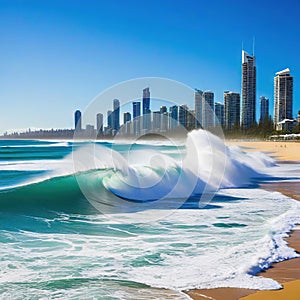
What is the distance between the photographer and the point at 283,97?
11538cm

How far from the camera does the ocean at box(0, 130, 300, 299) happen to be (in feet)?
14.7

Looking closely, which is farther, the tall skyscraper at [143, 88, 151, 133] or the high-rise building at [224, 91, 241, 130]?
the high-rise building at [224, 91, 241, 130]

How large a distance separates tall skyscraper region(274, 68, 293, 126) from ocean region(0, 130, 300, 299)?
4189 inches

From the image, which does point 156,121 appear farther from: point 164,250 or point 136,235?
point 164,250

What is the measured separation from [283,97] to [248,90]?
11.6 metres

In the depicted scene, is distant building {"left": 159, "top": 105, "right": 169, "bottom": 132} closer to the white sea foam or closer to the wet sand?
the white sea foam

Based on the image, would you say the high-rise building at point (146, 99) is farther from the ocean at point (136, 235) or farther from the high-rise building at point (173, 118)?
the ocean at point (136, 235)

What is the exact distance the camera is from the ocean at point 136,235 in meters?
4.49

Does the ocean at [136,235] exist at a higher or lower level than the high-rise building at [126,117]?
lower

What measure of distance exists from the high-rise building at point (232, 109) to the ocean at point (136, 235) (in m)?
88.7

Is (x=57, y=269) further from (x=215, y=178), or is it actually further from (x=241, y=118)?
(x=241, y=118)

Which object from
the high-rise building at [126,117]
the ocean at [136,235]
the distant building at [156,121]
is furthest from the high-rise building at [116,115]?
the ocean at [136,235]

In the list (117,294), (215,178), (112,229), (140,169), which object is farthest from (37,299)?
(215,178)

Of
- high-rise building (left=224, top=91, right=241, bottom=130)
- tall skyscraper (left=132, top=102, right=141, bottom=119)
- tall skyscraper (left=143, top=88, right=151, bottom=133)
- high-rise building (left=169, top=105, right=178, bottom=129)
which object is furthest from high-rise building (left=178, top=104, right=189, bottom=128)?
high-rise building (left=224, top=91, right=241, bottom=130)
